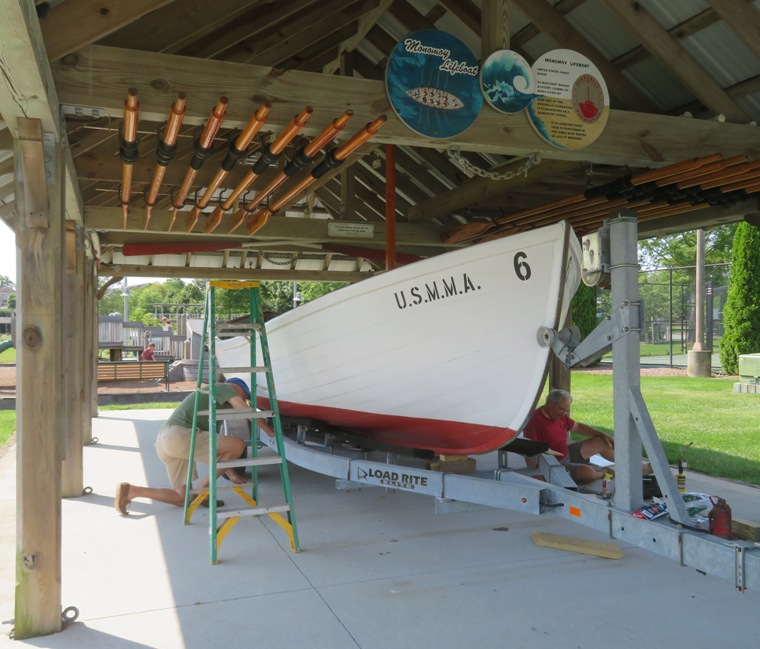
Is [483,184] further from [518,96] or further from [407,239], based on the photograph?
[518,96]

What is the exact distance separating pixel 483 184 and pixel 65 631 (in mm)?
5245

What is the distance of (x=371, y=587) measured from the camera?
11.8 ft

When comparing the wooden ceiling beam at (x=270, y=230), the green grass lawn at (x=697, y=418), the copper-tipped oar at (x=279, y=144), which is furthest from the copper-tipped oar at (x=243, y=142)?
the green grass lawn at (x=697, y=418)

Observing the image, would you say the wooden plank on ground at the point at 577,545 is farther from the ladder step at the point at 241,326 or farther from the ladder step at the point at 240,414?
the ladder step at the point at 241,326

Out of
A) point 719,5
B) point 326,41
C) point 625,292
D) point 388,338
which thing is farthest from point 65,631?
point 326,41

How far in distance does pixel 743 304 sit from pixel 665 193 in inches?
609

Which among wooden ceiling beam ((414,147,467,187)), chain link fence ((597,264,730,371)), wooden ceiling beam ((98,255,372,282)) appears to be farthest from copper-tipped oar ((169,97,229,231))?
chain link fence ((597,264,730,371))

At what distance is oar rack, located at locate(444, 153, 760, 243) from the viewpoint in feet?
15.5

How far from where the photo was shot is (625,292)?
285 cm

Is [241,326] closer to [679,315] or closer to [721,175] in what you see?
[721,175]

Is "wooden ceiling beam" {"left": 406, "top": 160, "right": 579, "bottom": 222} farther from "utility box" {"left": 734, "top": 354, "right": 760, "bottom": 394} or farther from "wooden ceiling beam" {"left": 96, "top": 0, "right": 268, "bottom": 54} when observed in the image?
"utility box" {"left": 734, "top": 354, "right": 760, "bottom": 394}

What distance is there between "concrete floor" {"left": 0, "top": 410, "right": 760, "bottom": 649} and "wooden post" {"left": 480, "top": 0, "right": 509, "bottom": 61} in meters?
3.14

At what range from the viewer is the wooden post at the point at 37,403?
3.16m

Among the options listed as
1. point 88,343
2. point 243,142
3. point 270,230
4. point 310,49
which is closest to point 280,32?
point 310,49
